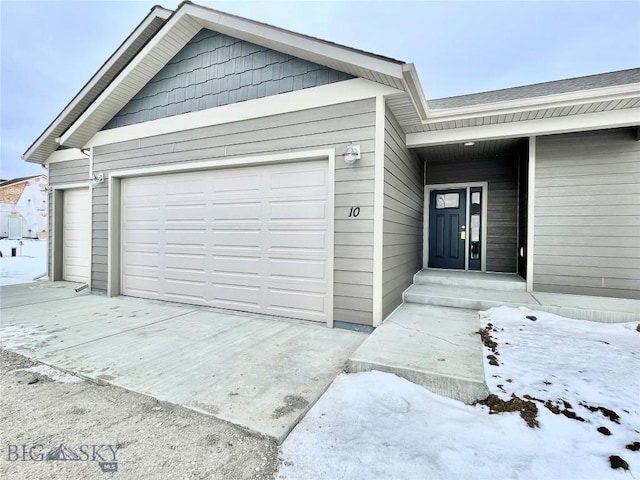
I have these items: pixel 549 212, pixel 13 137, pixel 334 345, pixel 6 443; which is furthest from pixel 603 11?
pixel 13 137

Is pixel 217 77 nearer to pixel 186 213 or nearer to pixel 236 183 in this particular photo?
pixel 236 183

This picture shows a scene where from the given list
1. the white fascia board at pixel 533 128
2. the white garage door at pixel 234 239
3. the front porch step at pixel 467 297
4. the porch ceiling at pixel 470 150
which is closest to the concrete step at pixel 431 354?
the front porch step at pixel 467 297

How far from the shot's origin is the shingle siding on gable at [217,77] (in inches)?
158

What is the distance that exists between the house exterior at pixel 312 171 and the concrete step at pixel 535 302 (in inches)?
13.8

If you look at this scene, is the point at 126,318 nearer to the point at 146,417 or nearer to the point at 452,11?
the point at 146,417

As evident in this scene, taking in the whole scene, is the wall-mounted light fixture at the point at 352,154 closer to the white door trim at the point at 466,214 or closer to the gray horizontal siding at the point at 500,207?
the white door trim at the point at 466,214

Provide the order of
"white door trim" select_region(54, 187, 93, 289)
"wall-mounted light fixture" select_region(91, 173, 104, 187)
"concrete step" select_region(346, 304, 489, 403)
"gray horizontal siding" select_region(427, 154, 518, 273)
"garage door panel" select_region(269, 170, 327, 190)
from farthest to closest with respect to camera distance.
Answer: "white door trim" select_region(54, 187, 93, 289) < "gray horizontal siding" select_region(427, 154, 518, 273) < "wall-mounted light fixture" select_region(91, 173, 104, 187) < "garage door panel" select_region(269, 170, 327, 190) < "concrete step" select_region(346, 304, 489, 403)

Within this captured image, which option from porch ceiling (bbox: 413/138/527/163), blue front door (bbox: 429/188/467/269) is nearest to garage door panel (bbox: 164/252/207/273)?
porch ceiling (bbox: 413/138/527/163)

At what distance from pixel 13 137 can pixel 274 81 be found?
88348mm

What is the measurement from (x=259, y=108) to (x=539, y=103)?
3.44m

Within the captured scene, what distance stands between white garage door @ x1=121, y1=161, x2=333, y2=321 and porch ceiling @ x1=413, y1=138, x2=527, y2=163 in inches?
105

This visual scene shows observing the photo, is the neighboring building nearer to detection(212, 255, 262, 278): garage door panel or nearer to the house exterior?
the house exterior

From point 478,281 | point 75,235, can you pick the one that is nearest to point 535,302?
point 478,281

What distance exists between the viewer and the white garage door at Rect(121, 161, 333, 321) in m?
4.02
